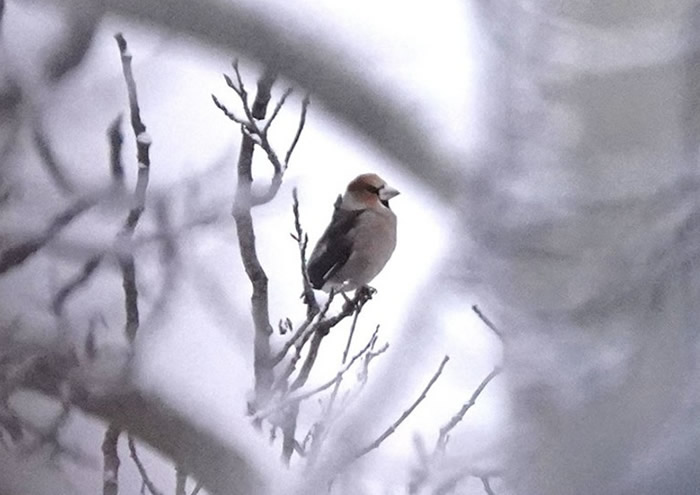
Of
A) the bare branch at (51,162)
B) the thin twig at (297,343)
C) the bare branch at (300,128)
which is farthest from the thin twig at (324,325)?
the bare branch at (51,162)

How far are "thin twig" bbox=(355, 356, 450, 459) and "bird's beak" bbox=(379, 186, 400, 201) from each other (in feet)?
0.48

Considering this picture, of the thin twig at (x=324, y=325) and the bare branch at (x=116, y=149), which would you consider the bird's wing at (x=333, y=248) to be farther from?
the bare branch at (x=116, y=149)

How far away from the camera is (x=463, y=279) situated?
0.70 metres

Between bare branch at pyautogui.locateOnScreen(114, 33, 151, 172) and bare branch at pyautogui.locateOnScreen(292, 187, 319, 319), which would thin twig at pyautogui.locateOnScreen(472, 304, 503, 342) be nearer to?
bare branch at pyautogui.locateOnScreen(292, 187, 319, 319)

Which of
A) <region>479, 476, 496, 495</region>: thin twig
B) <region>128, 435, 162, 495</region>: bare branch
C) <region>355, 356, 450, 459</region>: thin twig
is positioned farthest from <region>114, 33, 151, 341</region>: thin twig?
<region>479, 476, 496, 495</region>: thin twig

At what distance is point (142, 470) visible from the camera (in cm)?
77

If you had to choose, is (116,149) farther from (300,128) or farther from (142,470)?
(142,470)

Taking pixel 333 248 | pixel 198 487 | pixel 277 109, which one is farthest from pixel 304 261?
pixel 198 487

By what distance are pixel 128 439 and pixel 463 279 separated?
1.10 ft

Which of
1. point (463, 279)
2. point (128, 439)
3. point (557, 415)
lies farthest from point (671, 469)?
point (128, 439)

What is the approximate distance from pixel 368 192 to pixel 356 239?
0.13 ft

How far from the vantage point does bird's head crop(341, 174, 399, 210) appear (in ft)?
2.24

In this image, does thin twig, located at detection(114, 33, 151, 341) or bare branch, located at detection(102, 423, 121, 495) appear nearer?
thin twig, located at detection(114, 33, 151, 341)

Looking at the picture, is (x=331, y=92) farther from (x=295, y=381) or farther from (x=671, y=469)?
(x=671, y=469)
